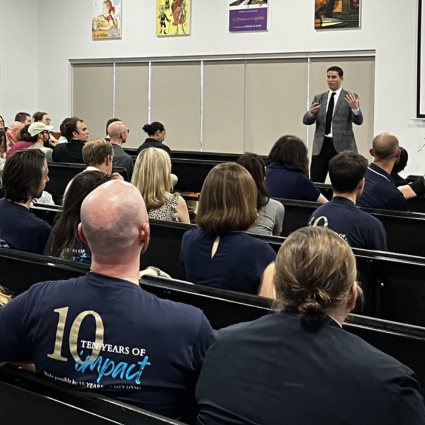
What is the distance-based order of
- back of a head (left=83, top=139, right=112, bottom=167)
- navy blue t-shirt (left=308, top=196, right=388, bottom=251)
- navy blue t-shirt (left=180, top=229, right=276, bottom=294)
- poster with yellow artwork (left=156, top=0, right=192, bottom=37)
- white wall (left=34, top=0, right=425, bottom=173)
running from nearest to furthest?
navy blue t-shirt (left=180, top=229, right=276, bottom=294)
navy blue t-shirt (left=308, top=196, right=388, bottom=251)
back of a head (left=83, top=139, right=112, bottom=167)
white wall (left=34, top=0, right=425, bottom=173)
poster with yellow artwork (left=156, top=0, right=192, bottom=37)

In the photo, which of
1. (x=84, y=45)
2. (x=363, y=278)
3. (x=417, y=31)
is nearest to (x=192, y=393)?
(x=363, y=278)

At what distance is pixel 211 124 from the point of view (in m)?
11.8

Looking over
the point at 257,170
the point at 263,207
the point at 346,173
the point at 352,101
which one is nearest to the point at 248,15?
the point at 352,101

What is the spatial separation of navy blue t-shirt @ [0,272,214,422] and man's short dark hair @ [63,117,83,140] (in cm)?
573

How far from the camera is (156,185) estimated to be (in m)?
4.48

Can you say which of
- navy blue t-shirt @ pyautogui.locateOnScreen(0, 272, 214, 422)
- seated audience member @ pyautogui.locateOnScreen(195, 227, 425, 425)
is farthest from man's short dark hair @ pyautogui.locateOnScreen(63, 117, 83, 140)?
seated audience member @ pyautogui.locateOnScreen(195, 227, 425, 425)

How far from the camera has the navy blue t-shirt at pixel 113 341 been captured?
178 cm

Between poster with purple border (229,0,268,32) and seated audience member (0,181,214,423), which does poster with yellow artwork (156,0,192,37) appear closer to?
poster with purple border (229,0,268,32)

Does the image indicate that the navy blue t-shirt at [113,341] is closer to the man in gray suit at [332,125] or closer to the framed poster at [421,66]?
→ the man in gray suit at [332,125]

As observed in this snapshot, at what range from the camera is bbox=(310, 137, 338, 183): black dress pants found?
895 centimetres

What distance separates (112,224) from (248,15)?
9.62m

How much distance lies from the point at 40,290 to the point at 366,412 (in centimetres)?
89

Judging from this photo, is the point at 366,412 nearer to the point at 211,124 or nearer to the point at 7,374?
the point at 7,374

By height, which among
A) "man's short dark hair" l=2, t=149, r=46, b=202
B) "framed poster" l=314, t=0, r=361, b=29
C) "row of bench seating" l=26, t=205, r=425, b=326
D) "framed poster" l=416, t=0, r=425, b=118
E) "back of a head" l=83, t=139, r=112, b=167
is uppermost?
"framed poster" l=314, t=0, r=361, b=29
